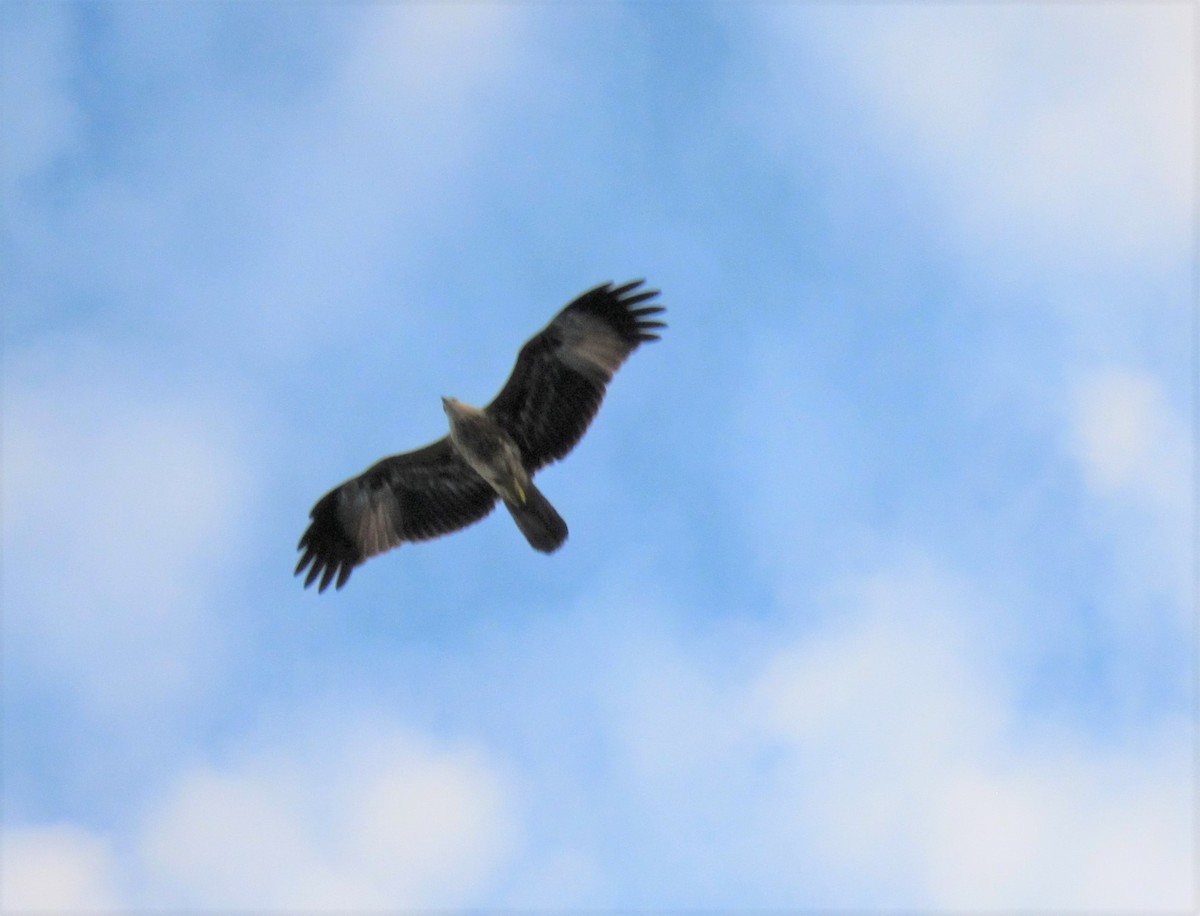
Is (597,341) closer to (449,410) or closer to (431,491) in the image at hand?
(449,410)

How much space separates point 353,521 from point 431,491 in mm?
1002

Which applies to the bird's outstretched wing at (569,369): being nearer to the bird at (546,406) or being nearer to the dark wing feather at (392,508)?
the bird at (546,406)

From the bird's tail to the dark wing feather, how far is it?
3.28 feet

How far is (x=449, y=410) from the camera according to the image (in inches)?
570

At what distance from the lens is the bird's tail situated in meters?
14.2

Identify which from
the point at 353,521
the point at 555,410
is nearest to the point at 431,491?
the point at 353,521

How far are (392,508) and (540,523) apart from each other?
218cm

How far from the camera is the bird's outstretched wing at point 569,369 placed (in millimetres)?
14297

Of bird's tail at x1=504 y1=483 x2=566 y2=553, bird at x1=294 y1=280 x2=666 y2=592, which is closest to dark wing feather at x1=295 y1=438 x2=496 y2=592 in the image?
bird at x1=294 y1=280 x2=666 y2=592

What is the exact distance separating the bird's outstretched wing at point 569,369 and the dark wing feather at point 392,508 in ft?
3.29

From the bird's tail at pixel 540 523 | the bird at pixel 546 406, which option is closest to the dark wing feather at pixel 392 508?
the bird at pixel 546 406

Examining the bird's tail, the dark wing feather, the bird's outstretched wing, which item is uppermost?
the bird's outstretched wing

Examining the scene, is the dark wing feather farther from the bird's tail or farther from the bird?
the bird's tail

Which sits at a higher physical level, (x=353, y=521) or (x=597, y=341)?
(x=597, y=341)
